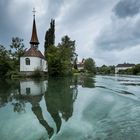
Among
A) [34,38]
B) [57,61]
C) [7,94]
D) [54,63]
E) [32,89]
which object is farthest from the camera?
[34,38]

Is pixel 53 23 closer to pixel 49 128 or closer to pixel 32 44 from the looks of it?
pixel 32 44

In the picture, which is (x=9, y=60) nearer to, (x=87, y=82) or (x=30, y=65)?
(x=30, y=65)

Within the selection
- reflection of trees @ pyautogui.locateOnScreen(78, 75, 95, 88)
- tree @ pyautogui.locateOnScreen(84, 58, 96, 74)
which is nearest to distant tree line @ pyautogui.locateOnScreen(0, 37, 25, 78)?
reflection of trees @ pyautogui.locateOnScreen(78, 75, 95, 88)

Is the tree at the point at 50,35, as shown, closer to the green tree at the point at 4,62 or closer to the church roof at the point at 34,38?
the church roof at the point at 34,38

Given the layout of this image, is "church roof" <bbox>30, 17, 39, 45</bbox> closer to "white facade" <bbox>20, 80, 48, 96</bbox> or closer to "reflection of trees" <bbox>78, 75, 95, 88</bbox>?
"reflection of trees" <bbox>78, 75, 95, 88</bbox>

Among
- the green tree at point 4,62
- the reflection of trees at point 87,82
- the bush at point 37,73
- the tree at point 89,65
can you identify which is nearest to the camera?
the reflection of trees at point 87,82

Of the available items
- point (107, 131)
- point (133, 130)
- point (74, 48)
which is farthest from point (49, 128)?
point (74, 48)

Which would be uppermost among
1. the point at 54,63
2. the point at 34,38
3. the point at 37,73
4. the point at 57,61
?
the point at 34,38

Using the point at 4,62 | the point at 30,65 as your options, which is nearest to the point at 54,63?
the point at 30,65

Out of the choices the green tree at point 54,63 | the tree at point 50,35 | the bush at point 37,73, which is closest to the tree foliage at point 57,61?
the green tree at point 54,63

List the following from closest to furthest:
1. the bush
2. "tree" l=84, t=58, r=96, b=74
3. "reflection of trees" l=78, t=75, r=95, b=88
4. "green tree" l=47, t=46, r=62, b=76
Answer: "reflection of trees" l=78, t=75, r=95, b=88 → the bush → "green tree" l=47, t=46, r=62, b=76 → "tree" l=84, t=58, r=96, b=74

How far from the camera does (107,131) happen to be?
22.9 ft

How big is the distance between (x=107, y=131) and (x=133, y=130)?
80 cm

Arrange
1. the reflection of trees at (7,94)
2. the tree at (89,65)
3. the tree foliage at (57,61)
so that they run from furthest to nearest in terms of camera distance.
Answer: the tree at (89,65) < the tree foliage at (57,61) < the reflection of trees at (7,94)
